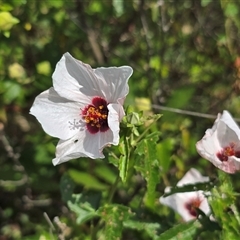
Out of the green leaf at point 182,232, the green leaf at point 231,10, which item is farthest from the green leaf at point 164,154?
the green leaf at point 231,10

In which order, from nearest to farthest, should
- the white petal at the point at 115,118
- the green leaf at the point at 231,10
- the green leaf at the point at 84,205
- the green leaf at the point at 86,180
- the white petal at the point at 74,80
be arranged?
the white petal at the point at 115,118
the white petal at the point at 74,80
the green leaf at the point at 84,205
the green leaf at the point at 231,10
the green leaf at the point at 86,180

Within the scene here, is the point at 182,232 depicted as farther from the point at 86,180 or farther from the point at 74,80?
the point at 86,180

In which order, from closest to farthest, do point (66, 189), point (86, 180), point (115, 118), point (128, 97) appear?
point (115, 118) < point (66, 189) < point (86, 180) < point (128, 97)

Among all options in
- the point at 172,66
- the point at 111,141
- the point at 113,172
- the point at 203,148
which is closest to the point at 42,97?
the point at 111,141

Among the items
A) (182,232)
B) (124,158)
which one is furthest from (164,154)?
(124,158)

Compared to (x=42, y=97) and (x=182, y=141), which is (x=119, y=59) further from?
(x=42, y=97)

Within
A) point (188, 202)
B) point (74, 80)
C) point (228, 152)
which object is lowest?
point (188, 202)

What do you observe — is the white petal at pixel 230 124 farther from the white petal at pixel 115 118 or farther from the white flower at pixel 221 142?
the white petal at pixel 115 118
